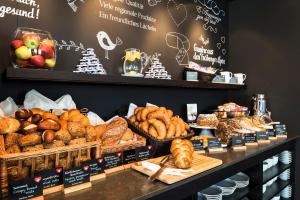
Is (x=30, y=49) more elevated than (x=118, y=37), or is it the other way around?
(x=118, y=37)

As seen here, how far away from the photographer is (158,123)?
66.4 inches

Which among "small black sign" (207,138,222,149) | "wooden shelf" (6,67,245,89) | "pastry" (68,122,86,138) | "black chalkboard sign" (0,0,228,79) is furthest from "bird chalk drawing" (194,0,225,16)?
"pastry" (68,122,86,138)

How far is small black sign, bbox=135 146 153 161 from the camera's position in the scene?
1474 mm

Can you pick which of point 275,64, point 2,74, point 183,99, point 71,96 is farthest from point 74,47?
point 275,64

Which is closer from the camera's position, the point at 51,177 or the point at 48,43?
the point at 51,177

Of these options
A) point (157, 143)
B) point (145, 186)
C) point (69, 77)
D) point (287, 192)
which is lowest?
point (287, 192)

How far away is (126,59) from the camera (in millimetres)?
1782

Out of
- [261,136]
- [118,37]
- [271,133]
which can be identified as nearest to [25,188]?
[118,37]

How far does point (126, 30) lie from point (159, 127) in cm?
86

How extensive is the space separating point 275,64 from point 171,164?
2125mm

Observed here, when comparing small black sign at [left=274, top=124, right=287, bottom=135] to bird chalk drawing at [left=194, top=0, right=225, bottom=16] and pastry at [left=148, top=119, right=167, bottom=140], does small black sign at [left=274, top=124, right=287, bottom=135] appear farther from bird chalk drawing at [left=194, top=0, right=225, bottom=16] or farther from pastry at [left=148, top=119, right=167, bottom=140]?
bird chalk drawing at [left=194, top=0, right=225, bottom=16]

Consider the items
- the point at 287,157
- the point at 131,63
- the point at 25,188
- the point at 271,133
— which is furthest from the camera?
the point at 287,157

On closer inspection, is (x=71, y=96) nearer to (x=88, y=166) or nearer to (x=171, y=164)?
(x=88, y=166)

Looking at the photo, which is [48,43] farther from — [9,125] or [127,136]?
[127,136]
